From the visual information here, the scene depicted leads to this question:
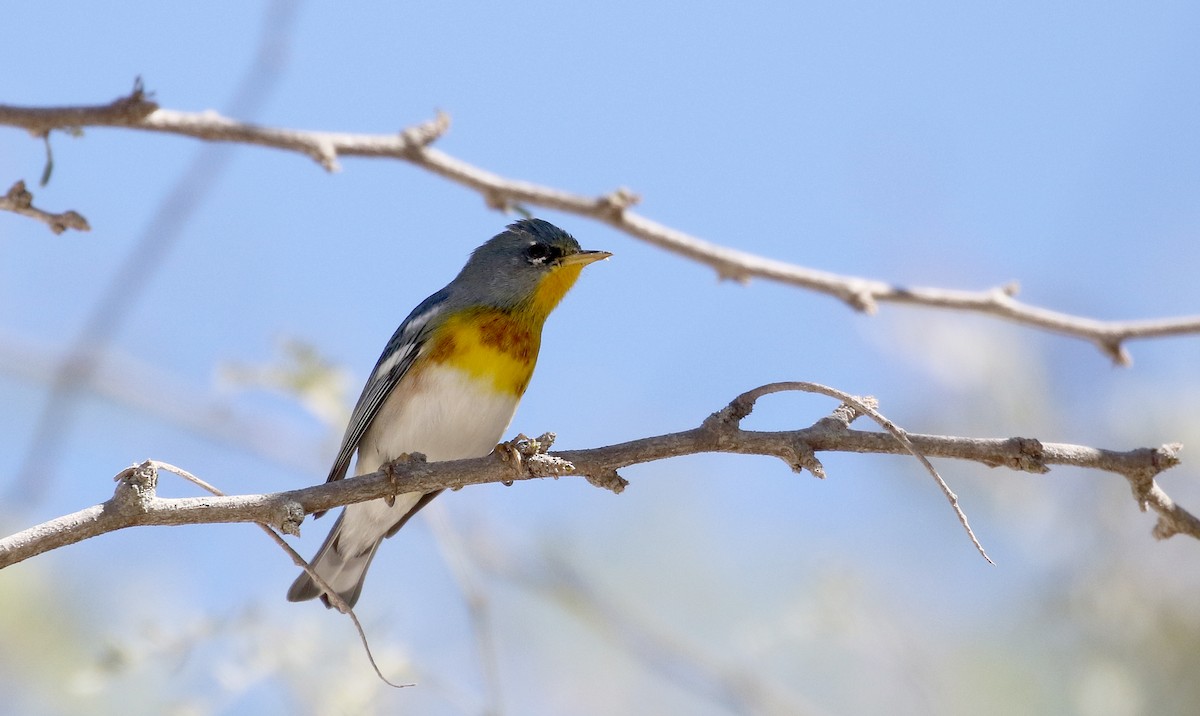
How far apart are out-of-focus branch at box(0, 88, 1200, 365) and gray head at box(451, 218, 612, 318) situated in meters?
0.36

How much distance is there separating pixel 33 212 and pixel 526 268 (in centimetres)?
223

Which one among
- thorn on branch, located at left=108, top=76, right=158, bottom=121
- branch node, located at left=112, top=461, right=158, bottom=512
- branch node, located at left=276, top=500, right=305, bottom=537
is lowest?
branch node, located at left=112, top=461, right=158, bottom=512

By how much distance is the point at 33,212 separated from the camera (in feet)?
10.6

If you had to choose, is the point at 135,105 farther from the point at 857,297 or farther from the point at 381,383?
the point at 857,297

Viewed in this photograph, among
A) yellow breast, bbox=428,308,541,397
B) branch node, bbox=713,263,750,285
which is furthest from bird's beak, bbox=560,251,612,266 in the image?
branch node, bbox=713,263,750,285

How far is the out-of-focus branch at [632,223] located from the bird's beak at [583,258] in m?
0.37

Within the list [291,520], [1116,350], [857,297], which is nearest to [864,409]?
[291,520]

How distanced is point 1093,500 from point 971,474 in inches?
Answer: 29.5

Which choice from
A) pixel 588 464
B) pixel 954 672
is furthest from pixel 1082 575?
pixel 588 464

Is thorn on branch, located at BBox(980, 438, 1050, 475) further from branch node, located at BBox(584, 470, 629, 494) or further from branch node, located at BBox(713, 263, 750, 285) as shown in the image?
branch node, located at BBox(713, 263, 750, 285)

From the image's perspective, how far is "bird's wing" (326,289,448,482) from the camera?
4695 mm

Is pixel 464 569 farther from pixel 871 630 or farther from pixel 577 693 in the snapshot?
pixel 577 693

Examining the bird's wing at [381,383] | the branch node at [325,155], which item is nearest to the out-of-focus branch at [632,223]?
the branch node at [325,155]

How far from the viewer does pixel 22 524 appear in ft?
15.9
